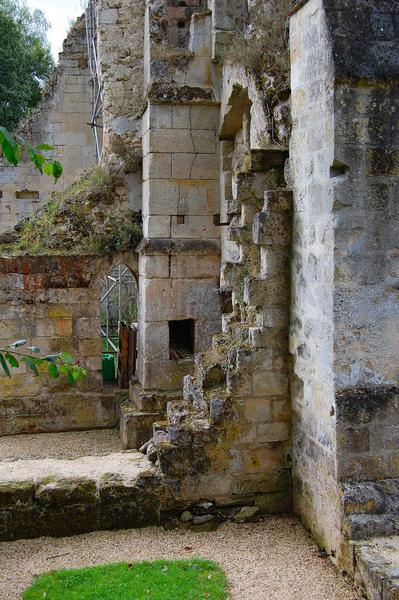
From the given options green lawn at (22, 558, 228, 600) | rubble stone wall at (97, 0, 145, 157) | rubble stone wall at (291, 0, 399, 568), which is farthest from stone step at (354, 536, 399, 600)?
rubble stone wall at (97, 0, 145, 157)

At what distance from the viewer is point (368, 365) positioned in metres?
4.64

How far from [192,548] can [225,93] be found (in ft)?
19.3

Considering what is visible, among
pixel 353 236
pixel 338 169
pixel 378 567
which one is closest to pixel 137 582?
pixel 378 567

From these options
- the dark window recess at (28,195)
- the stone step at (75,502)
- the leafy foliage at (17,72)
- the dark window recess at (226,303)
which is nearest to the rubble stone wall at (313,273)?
the stone step at (75,502)

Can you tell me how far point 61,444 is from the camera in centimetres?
934

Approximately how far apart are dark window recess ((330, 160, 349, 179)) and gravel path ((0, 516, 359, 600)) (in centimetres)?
269

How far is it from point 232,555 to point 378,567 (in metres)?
1.22

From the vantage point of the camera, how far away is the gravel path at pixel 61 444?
29.2 feet

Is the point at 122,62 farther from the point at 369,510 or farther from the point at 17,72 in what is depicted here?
the point at 17,72

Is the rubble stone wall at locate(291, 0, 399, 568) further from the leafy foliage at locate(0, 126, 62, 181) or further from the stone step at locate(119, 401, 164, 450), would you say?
the stone step at locate(119, 401, 164, 450)

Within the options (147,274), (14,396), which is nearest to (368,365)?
(147,274)

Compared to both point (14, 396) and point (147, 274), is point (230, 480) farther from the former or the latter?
point (14, 396)

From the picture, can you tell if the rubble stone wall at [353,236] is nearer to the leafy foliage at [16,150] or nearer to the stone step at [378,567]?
the stone step at [378,567]

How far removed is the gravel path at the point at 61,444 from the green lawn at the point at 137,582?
13.5ft
